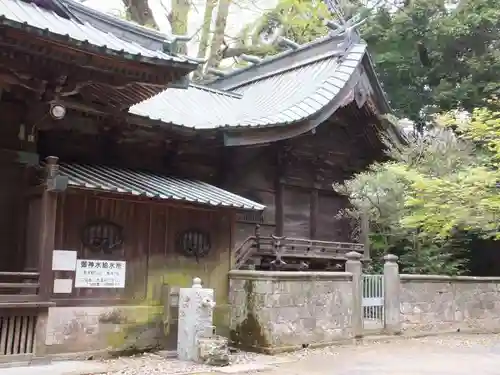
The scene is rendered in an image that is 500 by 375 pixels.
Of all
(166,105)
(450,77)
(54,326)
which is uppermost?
(450,77)

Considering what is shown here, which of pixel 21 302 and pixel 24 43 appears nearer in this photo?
pixel 24 43

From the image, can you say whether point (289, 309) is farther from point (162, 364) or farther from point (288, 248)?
point (288, 248)

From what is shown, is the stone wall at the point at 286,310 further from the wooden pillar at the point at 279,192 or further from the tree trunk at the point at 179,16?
the tree trunk at the point at 179,16

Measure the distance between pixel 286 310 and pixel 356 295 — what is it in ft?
7.68

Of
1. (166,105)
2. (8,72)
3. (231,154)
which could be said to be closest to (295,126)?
(231,154)

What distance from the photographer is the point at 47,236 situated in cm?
894

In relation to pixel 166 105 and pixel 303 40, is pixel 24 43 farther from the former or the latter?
pixel 303 40

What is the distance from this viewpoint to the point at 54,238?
9383 mm

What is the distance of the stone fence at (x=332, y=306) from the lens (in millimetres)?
10789

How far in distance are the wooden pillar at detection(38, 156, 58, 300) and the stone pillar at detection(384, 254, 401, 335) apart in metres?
7.91

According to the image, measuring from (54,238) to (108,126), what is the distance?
8.84 feet

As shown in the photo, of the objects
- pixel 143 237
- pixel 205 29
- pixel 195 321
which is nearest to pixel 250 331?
pixel 195 321

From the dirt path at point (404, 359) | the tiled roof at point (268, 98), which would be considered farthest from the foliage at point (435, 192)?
the dirt path at point (404, 359)

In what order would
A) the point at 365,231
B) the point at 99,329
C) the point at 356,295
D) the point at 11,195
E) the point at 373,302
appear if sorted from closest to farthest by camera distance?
the point at 11,195 → the point at 99,329 → the point at 356,295 → the point at 373,302 → the point at 365,231
